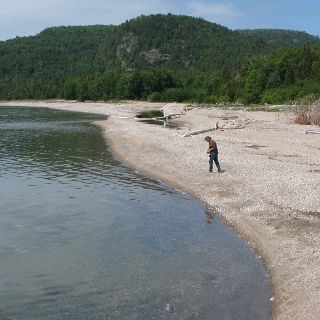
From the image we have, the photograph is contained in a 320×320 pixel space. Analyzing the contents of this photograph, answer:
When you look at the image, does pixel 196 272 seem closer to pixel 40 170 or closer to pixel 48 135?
pixel 40 170

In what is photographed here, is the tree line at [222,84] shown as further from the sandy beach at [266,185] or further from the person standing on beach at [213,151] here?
the person standing on beach at [213,151]

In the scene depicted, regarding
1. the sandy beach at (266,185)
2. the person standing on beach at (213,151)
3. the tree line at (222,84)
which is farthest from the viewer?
the tree line at (222,84)

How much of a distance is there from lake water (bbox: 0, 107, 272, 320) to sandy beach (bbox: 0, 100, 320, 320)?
753 millimetres

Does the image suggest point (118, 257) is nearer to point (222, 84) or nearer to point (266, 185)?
point (266, 185)

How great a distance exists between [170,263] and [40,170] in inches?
836

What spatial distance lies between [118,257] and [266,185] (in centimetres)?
1099

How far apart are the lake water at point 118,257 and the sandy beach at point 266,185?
75 centimetres

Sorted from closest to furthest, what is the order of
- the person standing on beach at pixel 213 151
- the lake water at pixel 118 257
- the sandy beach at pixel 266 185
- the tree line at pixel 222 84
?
the lake water at pixel 118 257 → the sandy beach at pixel 266 185 → the person standing on beach at pixel 213 151 → the tree line at pixel 222 84

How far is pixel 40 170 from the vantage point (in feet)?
118

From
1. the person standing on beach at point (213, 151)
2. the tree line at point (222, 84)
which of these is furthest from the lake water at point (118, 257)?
the tree line at point (222, 84)

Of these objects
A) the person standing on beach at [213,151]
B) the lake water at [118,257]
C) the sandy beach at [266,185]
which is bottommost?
the lake water at [118,257]

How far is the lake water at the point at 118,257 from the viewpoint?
534 inches

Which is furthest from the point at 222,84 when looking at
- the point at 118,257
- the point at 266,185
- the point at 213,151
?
the point at 118,257

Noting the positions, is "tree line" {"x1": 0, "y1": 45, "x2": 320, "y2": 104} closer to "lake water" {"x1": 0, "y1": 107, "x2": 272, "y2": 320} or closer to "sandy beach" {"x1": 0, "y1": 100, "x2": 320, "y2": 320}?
"sandy beach" {"x1": 0, "y1": 100, "x2": 320, "y2": 320}
